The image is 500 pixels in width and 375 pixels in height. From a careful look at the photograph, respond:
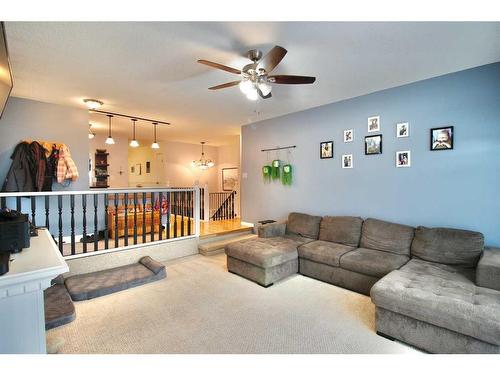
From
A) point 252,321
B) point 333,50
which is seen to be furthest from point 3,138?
point 333,50

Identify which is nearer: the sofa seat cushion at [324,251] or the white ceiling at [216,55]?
the white ceiling at [216,55]

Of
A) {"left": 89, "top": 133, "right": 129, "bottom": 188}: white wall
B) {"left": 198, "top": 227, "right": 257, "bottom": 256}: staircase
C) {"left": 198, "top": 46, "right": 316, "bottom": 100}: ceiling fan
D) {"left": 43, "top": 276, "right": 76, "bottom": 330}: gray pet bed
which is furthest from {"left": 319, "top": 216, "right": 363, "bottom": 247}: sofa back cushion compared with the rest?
{"left": 89, "top": 133, "right": 129, "bottom": 188}: white wall

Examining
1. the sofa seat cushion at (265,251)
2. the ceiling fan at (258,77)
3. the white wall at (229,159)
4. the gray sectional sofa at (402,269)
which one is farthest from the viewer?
the white wall at (229,159)

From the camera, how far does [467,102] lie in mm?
2902

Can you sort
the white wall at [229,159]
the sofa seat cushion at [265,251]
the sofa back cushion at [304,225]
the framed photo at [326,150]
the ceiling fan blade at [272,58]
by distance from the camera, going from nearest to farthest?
the ceiling fan blade at [272,58]
the sofa seat cushion at [265,251]
the sofa back cushion at [304,225]
the framed photo at [326,150]
the white wall at [229,159]

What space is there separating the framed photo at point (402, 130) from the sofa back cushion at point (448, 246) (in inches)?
51.6

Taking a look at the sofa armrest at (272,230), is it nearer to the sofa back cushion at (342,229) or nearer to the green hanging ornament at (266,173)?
the sofa back cushion at (342,229)

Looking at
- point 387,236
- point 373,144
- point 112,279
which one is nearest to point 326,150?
point 373,144

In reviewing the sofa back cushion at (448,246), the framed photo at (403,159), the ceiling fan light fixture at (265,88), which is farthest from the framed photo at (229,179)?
the sofa back cushion at (448,246)

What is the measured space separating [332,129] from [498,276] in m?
2.86

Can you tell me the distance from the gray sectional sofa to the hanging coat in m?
3.46

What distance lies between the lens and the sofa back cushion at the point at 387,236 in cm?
312

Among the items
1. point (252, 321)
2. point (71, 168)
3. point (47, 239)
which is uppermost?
point (71, 168)
